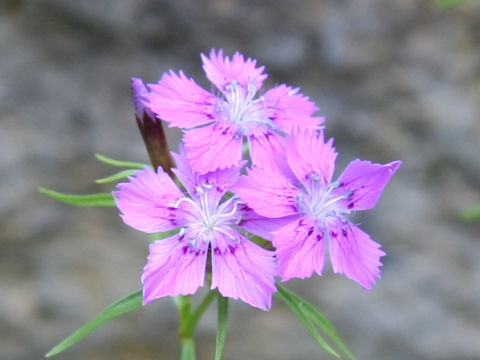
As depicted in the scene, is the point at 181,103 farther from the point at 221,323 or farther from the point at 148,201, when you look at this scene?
the point at 221,323

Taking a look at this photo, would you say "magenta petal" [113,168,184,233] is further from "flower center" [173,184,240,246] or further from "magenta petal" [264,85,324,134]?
"magenta petal" [264,85,324,134]

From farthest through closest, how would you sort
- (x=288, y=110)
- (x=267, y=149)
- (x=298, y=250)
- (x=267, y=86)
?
(x=267, y=86)
(x=288, y=110)
(x=267, y=149)
(x=298, y=250)

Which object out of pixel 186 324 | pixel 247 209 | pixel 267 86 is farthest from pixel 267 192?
pixel 267 86

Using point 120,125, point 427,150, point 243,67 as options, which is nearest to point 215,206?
point 243,67

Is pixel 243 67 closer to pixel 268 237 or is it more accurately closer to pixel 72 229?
pixel 268 237

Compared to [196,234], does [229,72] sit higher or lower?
higher

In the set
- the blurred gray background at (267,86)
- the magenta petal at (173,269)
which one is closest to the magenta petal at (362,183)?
the magenta petal at (173,269)
